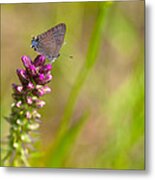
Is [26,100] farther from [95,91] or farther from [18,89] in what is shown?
[95,91]

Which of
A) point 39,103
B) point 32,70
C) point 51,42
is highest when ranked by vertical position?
point 51,42

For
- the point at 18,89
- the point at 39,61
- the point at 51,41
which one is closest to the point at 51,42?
the point at 51,41

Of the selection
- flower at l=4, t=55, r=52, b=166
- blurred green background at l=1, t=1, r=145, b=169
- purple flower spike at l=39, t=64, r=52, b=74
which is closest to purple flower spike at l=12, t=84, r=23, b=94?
flower at l=4, t=55, r=52, b=166

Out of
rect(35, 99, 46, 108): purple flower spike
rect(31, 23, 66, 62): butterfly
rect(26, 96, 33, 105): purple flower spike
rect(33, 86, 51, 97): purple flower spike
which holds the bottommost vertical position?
rect(35, 99, 46, 108): purple flower spike

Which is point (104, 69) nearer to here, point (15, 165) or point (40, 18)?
point (40, 18)

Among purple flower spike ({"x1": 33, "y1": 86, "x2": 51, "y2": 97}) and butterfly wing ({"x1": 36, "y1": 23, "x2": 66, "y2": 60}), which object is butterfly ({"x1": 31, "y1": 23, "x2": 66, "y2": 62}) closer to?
butterfly wing ({"x1": 36, "y1": 23, "x2": 66, "y2": 60})

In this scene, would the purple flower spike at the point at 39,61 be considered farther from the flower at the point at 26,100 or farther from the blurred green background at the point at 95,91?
the blurred green background at the point at 95,91

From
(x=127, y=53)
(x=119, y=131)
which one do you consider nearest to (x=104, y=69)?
(x=127, y=53)
